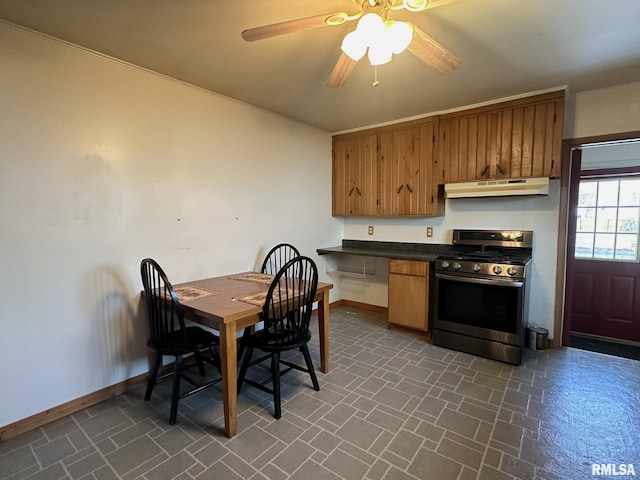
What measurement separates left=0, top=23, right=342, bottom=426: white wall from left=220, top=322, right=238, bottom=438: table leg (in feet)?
3.52

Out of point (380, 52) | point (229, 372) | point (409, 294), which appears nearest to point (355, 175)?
point (409, 294)

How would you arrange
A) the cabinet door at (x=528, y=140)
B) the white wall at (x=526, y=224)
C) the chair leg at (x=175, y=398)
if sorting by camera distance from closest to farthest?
the chair leg at (x=175, y=398) → the cabinet door at (x=528, y=140) → the white wall at (x=526, y=224)

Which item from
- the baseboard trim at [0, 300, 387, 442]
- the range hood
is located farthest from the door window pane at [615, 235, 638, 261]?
the baseboard trim at [0, 300, 387, 442]

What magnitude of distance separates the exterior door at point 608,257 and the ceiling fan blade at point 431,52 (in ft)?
10.4

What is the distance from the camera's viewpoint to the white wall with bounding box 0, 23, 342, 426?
6.48 ft

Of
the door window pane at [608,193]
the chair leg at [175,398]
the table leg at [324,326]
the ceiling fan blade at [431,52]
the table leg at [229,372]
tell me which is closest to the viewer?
the ceiling fan blade at [431,52]

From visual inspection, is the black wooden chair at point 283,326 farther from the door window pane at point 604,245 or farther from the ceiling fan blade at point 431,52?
the door window pane at point 604,245

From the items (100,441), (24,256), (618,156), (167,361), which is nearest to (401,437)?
(100,441)

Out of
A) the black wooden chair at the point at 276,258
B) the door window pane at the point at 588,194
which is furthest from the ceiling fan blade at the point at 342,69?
the door window pane at the point at 588,194

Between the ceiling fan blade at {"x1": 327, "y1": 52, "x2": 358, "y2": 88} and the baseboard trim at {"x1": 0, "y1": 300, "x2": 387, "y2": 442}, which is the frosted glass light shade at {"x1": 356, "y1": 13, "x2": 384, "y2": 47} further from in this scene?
the baseboard trim at {"x1": 0, "y1": 300, "x2": 387, "y2": 442}

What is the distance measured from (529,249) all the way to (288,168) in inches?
107

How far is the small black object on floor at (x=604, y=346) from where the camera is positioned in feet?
11.8

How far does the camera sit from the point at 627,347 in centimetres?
388

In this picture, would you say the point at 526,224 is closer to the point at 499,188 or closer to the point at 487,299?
the point at 499,188
